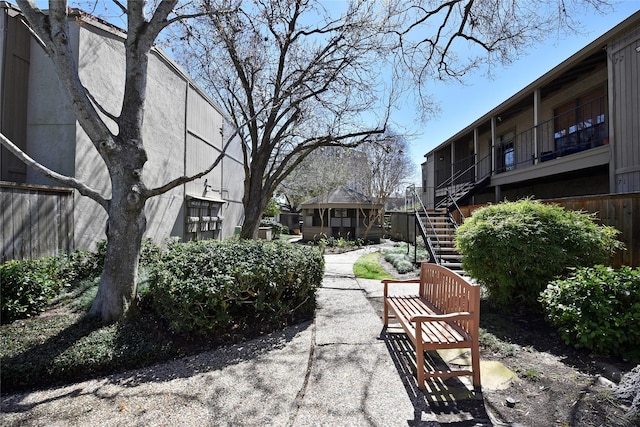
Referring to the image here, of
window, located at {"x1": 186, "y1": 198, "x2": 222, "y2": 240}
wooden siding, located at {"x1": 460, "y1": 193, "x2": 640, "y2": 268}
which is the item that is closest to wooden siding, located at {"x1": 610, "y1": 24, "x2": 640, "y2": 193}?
wooden siding, located at {"x1": 460, "y1": 193, "x2": 640, "y2": 268}

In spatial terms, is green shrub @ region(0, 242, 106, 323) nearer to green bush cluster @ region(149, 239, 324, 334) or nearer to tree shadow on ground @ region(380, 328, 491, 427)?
green bush cluster @ region(149, 239, 324, 334)

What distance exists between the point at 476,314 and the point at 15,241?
23.0 ft

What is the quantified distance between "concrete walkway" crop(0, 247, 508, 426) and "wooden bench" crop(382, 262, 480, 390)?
0.26m

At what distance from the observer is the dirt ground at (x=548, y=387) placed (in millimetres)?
2369

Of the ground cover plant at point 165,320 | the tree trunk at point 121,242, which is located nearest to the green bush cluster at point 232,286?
the ground cover plant at point 165,320

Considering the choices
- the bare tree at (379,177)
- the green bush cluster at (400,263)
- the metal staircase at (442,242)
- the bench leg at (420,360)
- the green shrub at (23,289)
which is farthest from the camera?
the bare tree at (379,177)

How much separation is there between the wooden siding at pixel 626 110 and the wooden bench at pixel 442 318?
6.05 m

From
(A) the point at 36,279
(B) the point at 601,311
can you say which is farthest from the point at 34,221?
(B) the point at 601,311

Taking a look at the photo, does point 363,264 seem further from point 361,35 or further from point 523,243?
point 361,35

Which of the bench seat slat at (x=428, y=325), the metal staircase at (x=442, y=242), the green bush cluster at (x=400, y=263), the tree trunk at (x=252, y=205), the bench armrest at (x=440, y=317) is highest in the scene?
the tree trunk at (x=252, y=205)

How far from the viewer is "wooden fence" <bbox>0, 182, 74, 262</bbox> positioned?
4738mm

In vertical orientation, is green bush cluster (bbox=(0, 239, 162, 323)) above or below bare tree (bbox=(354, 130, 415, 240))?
below

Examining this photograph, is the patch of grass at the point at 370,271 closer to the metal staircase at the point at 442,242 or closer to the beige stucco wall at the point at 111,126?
the metal staircase at the point at 442,242

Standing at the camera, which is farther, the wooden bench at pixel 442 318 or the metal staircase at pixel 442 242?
the metal staircase at pixel 442 242
